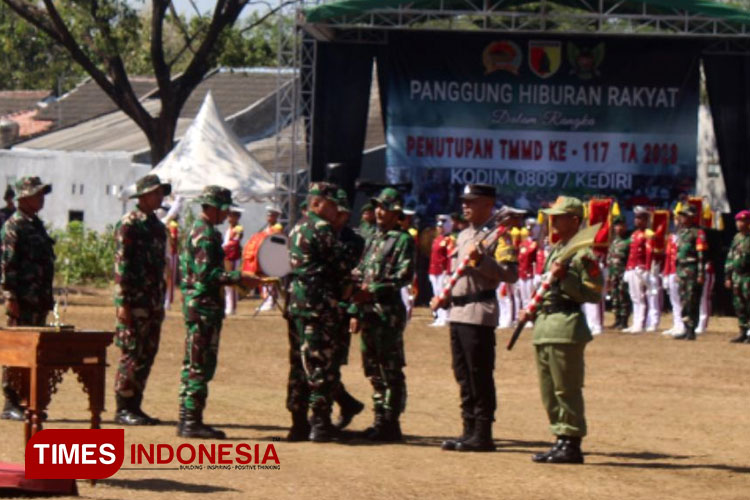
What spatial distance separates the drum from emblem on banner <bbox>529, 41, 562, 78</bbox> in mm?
18190

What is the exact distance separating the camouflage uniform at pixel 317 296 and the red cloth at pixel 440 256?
Result: 15060 millimetres

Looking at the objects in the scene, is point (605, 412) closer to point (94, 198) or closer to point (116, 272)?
point (116, 272)

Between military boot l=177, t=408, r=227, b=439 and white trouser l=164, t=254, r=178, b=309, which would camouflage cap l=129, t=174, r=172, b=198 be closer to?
military boot l=177, t=408, r=227, b=439

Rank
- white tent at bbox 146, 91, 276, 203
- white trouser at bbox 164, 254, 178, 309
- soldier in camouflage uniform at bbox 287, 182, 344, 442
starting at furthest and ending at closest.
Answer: white tent at bbox 146, 91, 276, 203 → white trouser at bbox 164, 254, 178, 309 → soldier in camouflage uniform at bbox 287, 182, 344, 442

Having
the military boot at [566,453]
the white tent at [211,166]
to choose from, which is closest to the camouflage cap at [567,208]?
the military boot at [566,453]

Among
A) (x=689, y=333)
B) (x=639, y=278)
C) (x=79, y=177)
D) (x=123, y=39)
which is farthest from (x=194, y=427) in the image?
(x=79, y=177)

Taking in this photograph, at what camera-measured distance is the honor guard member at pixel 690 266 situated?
81.1 ft

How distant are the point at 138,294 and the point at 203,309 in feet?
3.12

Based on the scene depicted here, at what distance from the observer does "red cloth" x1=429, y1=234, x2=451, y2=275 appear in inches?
1104

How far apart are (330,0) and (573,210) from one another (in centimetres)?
1755

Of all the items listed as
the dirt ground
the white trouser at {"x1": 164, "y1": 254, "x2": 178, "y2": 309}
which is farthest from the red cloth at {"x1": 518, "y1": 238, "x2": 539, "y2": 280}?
the white trouser at {"x1": 164, "y1": 254, "x2": 178, "y2": 309}

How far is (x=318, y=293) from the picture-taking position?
12.5 meters

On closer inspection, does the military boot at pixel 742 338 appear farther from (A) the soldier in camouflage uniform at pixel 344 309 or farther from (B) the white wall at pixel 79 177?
(B) the white wall at pixel 79 177

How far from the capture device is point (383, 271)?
13016 mm
